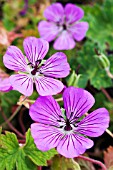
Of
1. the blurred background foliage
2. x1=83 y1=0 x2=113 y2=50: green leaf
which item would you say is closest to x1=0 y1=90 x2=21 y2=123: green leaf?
the blurred background foliage

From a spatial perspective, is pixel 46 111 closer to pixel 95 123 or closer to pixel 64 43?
pixel 95 123

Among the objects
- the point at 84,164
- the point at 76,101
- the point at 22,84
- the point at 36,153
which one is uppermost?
the point at 22,84

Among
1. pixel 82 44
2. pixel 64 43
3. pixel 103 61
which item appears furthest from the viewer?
pixel 82 44

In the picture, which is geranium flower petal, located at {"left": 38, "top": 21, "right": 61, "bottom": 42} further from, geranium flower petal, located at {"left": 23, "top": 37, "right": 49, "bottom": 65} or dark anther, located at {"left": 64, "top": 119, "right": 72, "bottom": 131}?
dark anther, located at {"left": 64, "top": 119, "right": 72, "bottom": 131}

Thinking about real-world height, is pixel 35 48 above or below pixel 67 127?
above

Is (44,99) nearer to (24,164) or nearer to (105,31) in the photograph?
(24,164)

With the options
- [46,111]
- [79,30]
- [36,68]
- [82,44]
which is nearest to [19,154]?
[46,111]

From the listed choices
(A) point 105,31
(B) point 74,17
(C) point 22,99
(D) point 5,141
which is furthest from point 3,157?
(A) point 105,31
